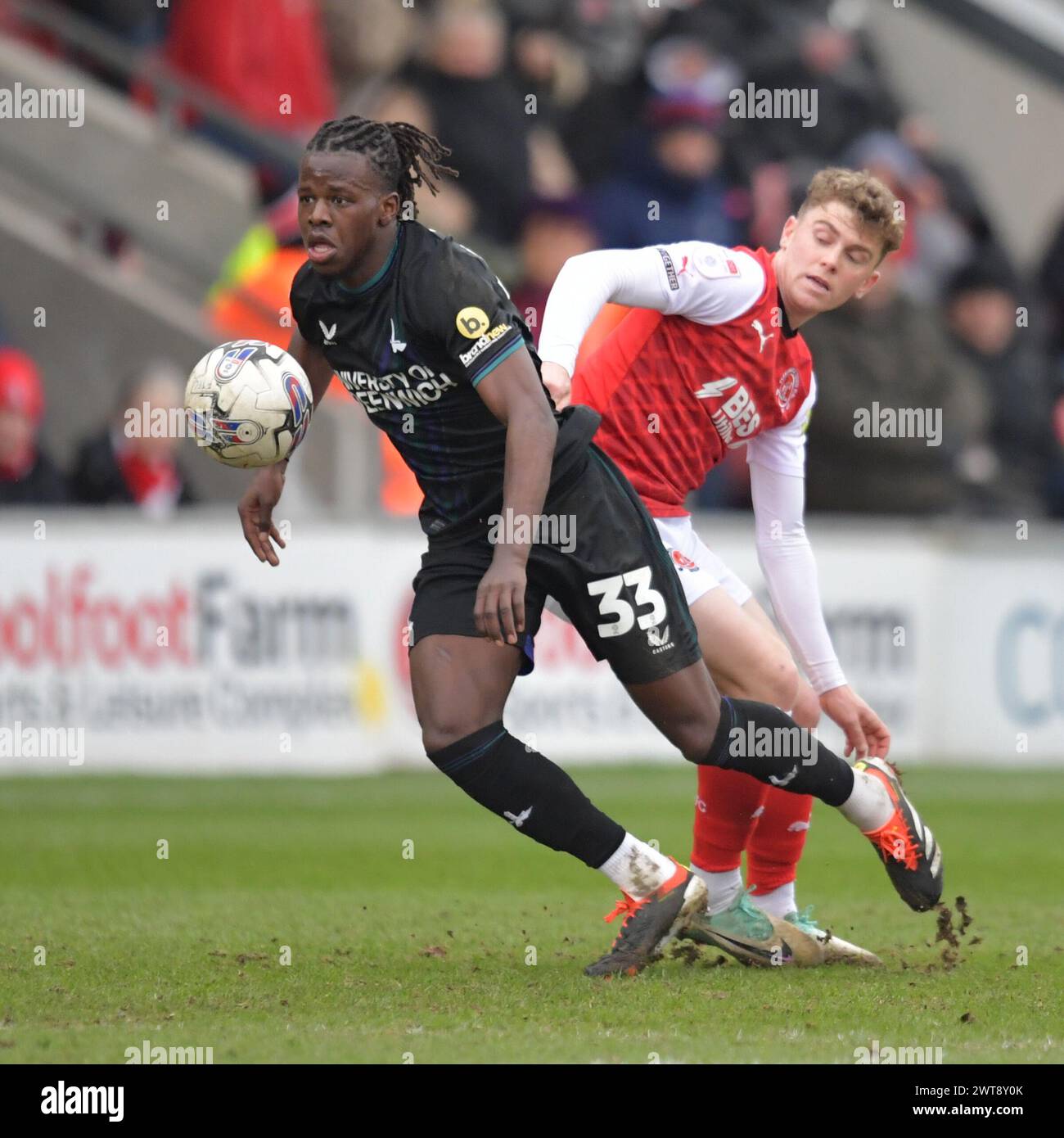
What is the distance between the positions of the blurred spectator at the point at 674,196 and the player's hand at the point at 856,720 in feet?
27.4

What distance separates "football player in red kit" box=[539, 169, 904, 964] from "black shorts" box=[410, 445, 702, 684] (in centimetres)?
Result: 50

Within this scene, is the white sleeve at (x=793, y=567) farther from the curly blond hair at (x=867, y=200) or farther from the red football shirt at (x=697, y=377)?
the curly blond hair at (x=867, y=200)

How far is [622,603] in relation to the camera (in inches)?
214

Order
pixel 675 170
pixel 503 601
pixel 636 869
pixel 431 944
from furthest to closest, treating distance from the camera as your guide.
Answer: pixel 675 170 → pixel 431 944 → pixel 636 869 → pixel 503 601

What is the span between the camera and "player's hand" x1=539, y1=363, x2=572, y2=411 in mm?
5207

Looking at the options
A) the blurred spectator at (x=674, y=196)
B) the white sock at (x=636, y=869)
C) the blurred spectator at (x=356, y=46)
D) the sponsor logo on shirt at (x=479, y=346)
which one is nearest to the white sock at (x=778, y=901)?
the white sock at (x=636, y=869)

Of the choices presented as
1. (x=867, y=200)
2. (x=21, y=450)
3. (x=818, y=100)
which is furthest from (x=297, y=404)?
(x=818, y=100)

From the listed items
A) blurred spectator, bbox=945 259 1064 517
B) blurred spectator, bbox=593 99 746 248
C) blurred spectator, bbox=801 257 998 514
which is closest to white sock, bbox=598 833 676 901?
blurred spectator, bbox=801 257 998 514

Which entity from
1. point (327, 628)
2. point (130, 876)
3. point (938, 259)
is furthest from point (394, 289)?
point (938, 259)

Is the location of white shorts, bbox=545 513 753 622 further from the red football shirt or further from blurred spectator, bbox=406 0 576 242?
blurred spectator, bbox=406 0 576 242

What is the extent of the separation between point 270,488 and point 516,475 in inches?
39.6

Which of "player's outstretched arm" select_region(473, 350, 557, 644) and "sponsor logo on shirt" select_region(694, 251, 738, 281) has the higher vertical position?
"sponsor logo on shirt" select_region(694, 251, 738, 281)

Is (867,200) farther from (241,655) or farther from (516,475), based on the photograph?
(241,655)

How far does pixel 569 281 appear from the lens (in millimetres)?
5461
